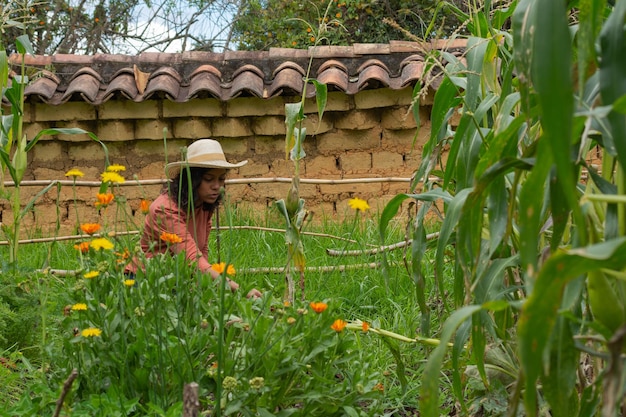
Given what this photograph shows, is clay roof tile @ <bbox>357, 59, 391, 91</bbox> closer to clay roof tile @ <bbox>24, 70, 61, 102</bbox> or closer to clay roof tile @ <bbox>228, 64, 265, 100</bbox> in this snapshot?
clay roof tile @ <bbox>228, 64, 265, 100</bbox>

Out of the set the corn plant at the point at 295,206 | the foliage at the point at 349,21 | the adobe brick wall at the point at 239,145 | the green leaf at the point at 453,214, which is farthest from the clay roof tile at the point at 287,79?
the foliage at the point at 349,21

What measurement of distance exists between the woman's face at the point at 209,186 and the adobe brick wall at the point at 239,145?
61.5 inches

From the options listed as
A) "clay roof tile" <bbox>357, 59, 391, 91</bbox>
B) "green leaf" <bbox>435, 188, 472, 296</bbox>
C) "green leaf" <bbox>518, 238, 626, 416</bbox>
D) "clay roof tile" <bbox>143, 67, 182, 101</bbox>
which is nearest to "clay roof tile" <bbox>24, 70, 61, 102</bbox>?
"clay roof tile" <bbox>143, 67, 182, 101</bbox>

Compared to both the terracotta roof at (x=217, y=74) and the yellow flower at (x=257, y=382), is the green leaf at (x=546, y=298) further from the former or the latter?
the terracotta roof at (x=217, y=74)

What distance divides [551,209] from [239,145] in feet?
14.3

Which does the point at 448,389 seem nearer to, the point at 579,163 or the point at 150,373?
the point at 150,373

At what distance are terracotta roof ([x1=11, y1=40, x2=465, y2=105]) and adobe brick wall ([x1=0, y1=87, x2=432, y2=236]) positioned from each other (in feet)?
0.46

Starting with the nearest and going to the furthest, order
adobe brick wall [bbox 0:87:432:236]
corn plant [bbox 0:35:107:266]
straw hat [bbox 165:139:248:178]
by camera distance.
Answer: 1. corn plant [bbox 0:35:107:266]
2. straw hat [bbox 165:139:248:178]
3. adobe brick wall [bbox 0:87:432:236]

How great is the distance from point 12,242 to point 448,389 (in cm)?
215

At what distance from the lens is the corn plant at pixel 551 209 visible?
1.00m

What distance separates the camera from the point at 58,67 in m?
5.84

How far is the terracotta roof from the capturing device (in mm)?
5297

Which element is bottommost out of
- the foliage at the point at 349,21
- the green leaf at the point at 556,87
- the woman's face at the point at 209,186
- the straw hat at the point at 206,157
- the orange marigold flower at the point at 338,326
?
the orange marigold flower at the point at 338,326

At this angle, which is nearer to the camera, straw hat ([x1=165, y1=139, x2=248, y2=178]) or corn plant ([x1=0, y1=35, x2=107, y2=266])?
corn plant ([x1=0, y1=35, x2=107, y2=266])
